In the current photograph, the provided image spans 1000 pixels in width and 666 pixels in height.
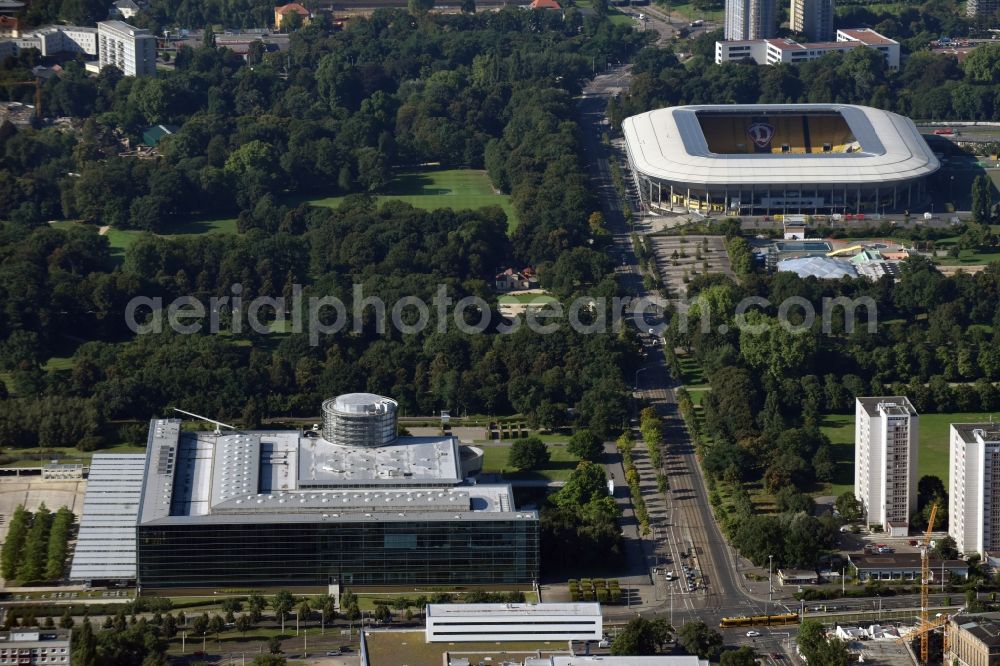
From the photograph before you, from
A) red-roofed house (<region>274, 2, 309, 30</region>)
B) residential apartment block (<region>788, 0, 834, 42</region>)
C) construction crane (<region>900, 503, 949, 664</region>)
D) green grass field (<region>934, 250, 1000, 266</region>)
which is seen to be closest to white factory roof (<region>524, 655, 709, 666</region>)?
construction crane (<region>900, 503, 949, 664</region>)

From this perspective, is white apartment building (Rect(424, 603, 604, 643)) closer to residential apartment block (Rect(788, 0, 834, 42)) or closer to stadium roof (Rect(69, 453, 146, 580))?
stadium roof (Rect(69, 453, 146, 580))

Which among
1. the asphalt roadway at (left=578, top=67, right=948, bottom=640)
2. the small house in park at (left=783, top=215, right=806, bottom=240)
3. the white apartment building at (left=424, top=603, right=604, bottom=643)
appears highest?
the white apartment building at (left=424, top=603, right=604, bottom=643)

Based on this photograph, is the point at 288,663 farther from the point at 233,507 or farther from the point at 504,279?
the point at 504,279

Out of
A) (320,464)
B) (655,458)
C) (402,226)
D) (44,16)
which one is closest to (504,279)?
(402,226)

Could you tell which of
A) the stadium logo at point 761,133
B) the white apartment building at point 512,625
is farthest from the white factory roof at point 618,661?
the stadium logo at point 761,133

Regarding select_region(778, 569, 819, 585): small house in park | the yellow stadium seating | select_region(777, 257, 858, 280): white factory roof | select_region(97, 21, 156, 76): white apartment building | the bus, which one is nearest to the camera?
the bus

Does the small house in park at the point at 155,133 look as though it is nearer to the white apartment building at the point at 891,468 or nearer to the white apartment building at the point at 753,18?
the white apartment building at the point at 753,18
